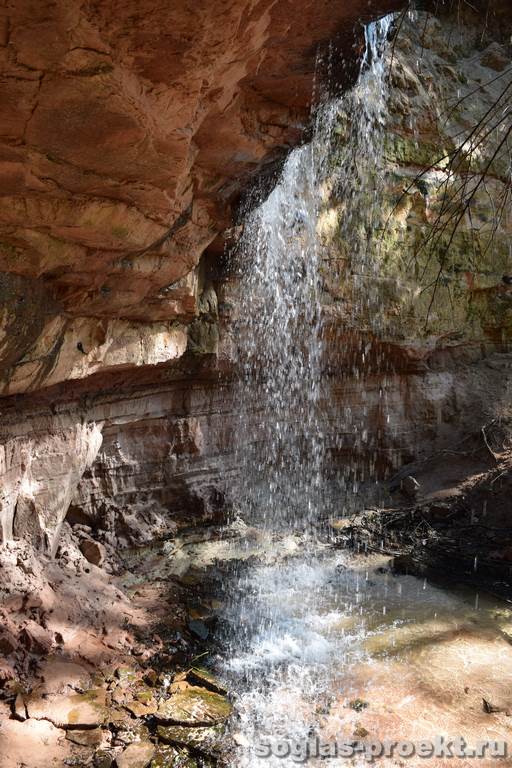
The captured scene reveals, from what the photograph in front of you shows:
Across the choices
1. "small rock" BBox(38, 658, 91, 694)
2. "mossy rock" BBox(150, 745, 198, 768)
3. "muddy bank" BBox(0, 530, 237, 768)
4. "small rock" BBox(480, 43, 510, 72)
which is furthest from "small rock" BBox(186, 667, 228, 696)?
"small rock" BBox(480, 43, 510, 72)

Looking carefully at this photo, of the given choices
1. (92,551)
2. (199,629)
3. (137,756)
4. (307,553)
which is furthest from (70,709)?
(307,553)

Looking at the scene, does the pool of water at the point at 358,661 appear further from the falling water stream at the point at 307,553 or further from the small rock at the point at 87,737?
the small rock at the point at 87,737

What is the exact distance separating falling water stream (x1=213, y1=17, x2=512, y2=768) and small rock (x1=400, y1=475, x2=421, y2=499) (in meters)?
1.14

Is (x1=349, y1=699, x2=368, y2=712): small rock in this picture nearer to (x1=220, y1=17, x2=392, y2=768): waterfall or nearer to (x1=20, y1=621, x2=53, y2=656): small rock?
(x1=220, y1=17, x2=392, y2=768): waterfall

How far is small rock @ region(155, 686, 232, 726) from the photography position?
344cm

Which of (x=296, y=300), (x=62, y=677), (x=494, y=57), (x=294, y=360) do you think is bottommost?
(x=62, y=677)

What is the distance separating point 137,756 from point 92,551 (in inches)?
96.2

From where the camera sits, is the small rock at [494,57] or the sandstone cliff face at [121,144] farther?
the small rock at [494,57]

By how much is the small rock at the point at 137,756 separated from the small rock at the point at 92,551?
90.4 inches

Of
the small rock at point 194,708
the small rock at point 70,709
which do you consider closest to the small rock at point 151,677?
the small rock at point 194,708

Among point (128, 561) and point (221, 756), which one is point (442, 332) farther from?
point (221, 756)

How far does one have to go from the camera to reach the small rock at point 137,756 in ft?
10.1

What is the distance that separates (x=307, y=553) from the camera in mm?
6406

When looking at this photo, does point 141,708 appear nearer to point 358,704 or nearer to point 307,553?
point 358,704
